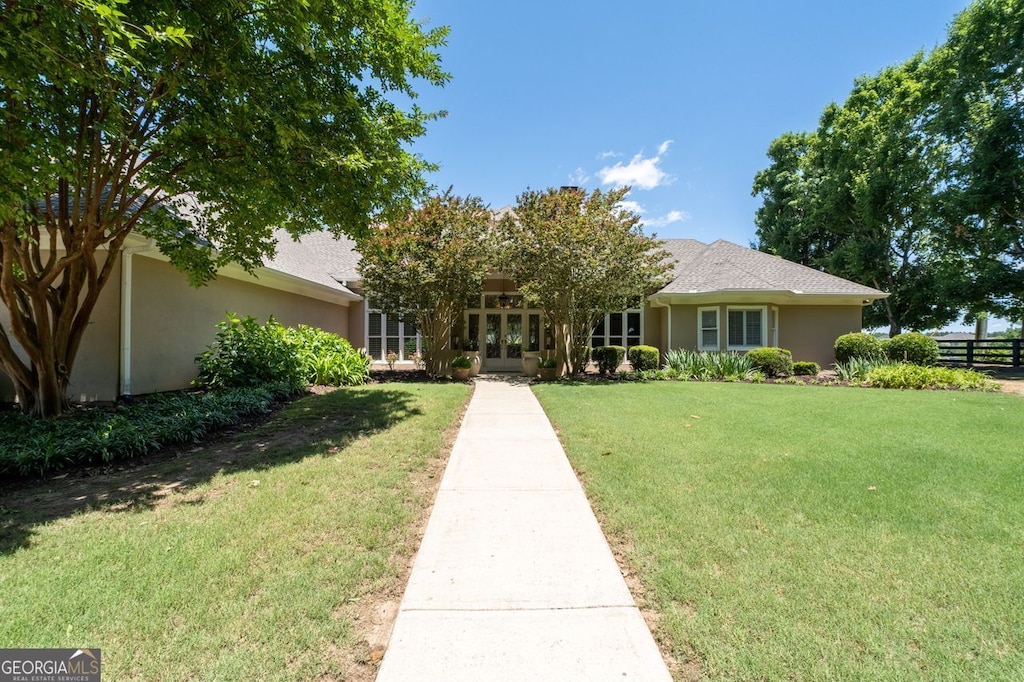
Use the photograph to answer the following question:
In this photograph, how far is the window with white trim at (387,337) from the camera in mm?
18547

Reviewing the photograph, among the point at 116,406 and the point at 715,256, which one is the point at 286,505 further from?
the point at 715,256

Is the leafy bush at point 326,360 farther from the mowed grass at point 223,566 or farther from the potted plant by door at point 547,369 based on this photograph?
the mowed grass at point 223,566

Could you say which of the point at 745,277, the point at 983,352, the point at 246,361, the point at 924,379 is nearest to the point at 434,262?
the point at 246,361

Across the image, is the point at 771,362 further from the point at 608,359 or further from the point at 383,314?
the point at 383,314

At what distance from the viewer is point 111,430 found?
5.56 meters

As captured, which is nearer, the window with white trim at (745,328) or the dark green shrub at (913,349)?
the dark green shrub at (913,349)

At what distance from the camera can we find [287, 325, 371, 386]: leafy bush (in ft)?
36.0

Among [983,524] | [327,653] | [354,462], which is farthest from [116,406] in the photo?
[983,524]

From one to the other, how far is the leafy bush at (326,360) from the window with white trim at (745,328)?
42.0ft

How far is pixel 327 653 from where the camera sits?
2199mm

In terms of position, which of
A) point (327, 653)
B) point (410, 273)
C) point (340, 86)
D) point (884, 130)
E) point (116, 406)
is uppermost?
point (884, 130)

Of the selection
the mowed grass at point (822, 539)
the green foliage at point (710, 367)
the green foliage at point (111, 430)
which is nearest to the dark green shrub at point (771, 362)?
the green foliage at point (710, 367)

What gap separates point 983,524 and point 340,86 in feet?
28.8

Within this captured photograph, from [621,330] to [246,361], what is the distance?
1366 cm
